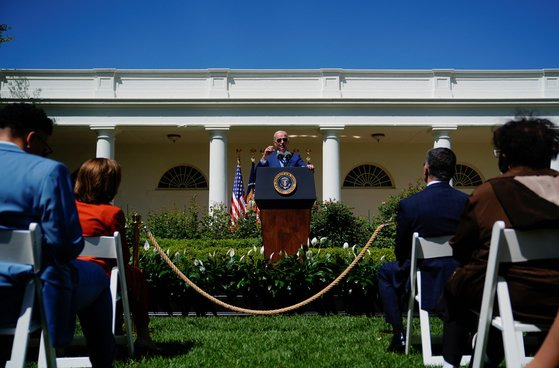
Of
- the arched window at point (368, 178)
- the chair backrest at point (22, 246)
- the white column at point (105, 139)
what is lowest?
the chair backrest at point (22, 246)

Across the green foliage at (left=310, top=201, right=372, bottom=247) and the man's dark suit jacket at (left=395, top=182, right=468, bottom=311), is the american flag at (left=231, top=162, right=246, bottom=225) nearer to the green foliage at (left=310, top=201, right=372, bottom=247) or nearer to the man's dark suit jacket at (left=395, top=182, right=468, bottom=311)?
the green foliage at (left=310, top=201, right=372, bottom=247)

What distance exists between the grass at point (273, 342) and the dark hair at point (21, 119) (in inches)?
68.1

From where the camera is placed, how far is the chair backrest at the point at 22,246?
2106 mm

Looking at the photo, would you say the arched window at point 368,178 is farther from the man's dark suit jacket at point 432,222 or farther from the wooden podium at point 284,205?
the man's dark suit jacket at point 432,222

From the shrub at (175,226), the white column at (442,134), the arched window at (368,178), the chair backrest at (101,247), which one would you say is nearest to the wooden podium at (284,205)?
the chair backrest at (101,247)

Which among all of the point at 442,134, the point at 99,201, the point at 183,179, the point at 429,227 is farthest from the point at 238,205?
the point at 429,227

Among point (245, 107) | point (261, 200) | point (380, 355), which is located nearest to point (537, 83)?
point (245, 107)

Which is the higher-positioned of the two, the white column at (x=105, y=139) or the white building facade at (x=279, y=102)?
the white building facade at (x=279, y=102)

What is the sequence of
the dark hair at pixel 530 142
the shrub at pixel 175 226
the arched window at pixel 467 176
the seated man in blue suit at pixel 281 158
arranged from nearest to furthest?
the dark hair at pixel 530 142 < the seated man in blue suit at pixel 281 158 < the shrub at pixel 175 226 < the arched window at pixel 467 176

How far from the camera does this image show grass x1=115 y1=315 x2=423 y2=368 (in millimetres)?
3535

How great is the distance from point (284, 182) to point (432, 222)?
12.0 feet

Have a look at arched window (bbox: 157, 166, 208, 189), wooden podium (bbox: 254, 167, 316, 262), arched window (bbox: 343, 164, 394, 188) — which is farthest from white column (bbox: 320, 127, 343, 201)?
wooden podium (bbox: 254, 167, 316, 262)

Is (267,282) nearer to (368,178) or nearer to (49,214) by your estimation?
(49,214)

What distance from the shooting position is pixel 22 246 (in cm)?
213
